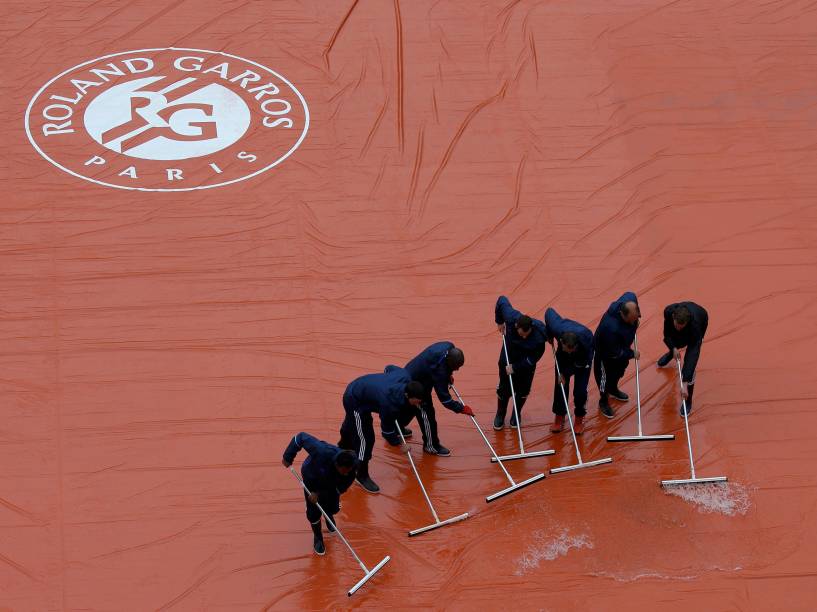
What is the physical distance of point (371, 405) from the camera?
9.63 meters

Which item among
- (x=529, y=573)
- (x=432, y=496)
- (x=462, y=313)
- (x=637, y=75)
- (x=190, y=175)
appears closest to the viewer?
(x=529, y=573)

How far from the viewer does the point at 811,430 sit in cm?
1045

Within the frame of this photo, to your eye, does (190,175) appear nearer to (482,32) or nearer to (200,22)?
(200,22)

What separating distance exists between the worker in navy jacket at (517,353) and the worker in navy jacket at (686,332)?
1067 mm

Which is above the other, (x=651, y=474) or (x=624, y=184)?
(x=624, y=184)

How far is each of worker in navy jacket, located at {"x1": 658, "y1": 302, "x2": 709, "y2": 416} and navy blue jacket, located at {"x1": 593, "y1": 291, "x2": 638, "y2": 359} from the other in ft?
1.04

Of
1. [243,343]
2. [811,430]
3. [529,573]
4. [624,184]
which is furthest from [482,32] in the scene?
[529,573]

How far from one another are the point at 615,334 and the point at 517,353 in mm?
824

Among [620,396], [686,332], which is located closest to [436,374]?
[620,396]

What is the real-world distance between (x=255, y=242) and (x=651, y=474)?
14.7 ft

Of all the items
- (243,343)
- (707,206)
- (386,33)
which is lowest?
(243,343)

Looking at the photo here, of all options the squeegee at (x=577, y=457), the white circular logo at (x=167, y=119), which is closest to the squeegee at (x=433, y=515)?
the squeegee at (x=577, y=457)

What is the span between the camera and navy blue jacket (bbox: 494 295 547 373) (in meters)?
10.2

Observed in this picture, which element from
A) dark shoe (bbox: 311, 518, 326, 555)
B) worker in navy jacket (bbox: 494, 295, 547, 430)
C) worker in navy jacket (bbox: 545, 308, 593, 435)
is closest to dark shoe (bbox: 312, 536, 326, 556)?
dark shoe (bbox: 311, 518, 326, 555)
